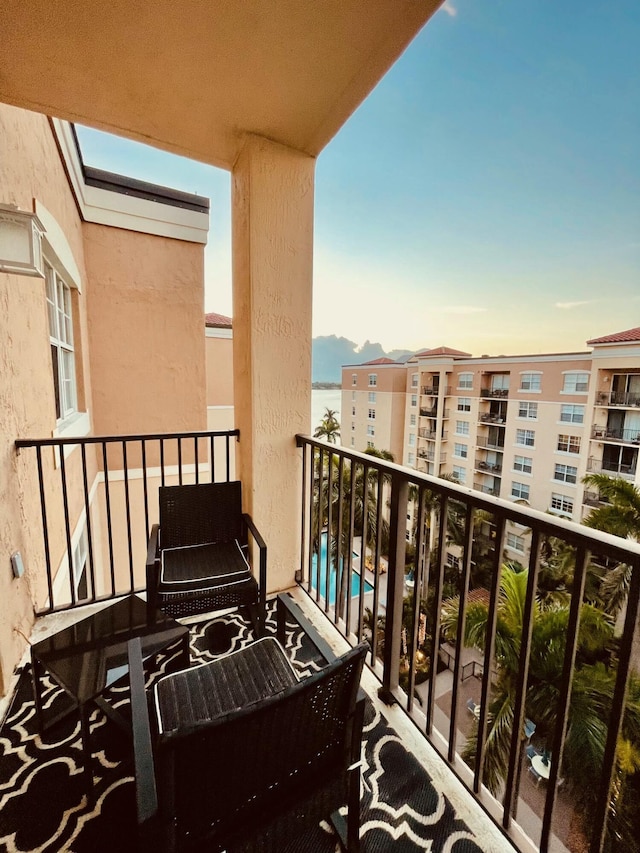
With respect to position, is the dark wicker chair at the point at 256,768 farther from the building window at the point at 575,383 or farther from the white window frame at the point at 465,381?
the white window frame at the point at 465,381

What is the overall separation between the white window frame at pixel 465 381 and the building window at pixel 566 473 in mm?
5989

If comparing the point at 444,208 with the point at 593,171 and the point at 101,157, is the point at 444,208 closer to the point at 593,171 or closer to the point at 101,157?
the point at 593,171

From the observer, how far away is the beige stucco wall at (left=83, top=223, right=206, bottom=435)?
15.6 ft

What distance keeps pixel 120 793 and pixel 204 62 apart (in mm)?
3006

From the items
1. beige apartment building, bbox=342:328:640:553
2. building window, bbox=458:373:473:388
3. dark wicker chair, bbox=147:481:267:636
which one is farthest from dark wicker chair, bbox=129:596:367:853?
building window, bbox=458:373:473:388

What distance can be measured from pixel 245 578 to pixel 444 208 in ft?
93.1

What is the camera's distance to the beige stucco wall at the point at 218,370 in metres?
7.52

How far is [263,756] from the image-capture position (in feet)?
2.66

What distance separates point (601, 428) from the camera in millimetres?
15812

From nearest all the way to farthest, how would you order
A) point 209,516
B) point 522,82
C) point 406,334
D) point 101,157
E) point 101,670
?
1. point 101,670
2. point 209,516
3. point 101,157
4. point 522,82
5. point 406,334

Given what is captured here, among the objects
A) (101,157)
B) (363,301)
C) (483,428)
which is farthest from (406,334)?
(101,157)

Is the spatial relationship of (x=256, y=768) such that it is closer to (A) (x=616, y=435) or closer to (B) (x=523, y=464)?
(A) (x=616, y=435)

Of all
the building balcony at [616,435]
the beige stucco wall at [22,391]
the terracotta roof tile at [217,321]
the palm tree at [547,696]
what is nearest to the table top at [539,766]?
the palm tree at [547,696]

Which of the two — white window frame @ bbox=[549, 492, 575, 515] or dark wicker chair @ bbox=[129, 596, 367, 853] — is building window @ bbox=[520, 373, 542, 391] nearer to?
white window frame @ bbox=[549, 492, 575, 515]
